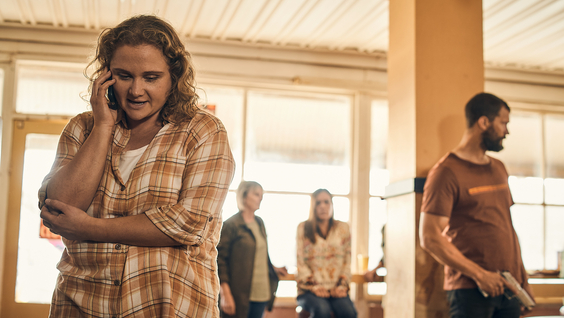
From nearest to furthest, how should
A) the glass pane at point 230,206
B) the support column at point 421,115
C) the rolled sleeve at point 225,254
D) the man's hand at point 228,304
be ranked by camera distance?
the support column at point 421,115 < the man's hand at point 228,304 < the rolled sleeve at point 225,254 < the glass pane at point 230,206

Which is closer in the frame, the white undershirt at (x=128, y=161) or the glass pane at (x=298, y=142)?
the white undershirt at (x=128, y=161)

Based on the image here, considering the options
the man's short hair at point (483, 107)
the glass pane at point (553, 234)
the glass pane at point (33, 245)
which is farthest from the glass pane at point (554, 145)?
the glass pane at point (33, 245)

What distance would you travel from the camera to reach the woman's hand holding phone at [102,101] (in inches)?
50.3

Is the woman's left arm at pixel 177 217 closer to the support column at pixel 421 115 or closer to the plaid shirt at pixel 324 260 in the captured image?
the support column at pixel 421 115

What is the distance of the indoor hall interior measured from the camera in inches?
217

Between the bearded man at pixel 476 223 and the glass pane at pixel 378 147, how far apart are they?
373cm

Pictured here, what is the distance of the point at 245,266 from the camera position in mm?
4070

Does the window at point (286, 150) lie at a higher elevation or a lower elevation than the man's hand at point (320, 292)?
higher

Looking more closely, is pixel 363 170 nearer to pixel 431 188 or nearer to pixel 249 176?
pixel 249 176

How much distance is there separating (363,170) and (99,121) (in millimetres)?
5413

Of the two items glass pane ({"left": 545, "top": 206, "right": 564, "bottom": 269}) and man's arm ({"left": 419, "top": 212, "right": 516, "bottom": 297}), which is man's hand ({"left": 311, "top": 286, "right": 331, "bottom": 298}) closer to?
man's arm ({"left": 419, "top": 212, "right": 516, "bottom": 297})

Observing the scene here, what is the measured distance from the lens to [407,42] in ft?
12.9

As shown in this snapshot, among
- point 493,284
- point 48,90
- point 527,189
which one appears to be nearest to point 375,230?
point 527,189

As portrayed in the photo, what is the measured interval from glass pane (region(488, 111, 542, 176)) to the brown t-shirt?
4.53 m
